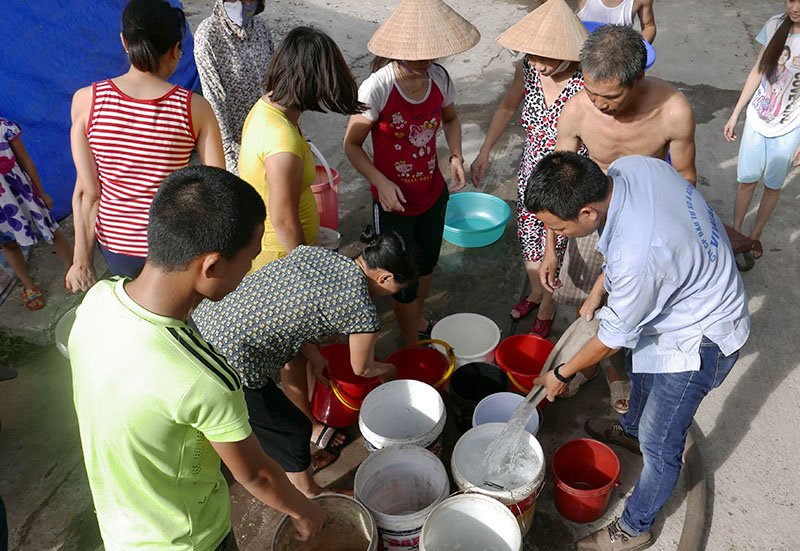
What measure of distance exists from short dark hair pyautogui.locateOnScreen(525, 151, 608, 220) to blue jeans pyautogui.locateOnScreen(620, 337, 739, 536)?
725mm

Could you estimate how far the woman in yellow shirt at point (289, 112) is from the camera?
102 inches

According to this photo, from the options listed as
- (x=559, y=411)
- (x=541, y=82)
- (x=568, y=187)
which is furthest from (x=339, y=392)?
(x=541, y=82)

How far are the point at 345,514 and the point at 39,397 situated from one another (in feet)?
7.41

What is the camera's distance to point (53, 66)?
491 centimetres

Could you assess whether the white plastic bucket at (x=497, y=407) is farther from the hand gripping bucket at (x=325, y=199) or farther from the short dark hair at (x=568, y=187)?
the hand gripping bucket at (x=325, y=199)

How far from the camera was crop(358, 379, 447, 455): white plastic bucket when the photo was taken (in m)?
2.93

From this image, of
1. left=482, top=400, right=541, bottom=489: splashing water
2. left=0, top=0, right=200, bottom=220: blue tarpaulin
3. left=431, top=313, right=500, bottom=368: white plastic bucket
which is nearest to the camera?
left=482, top=400, right=541, bottom=489: splashing water

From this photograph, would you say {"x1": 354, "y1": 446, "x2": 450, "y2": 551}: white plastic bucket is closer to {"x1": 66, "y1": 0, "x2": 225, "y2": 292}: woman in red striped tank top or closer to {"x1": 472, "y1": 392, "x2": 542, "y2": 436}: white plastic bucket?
{"x1": 472, "y1": 392, "x2": 542, "y2": 436}: white plastic bucket

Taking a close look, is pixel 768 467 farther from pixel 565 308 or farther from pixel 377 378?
pixel 377 378

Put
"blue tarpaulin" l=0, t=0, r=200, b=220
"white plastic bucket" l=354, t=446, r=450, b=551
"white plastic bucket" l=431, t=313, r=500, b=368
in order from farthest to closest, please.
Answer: "blue tarpaulin" l=0, t=0, r=200, b=220, "white plastic bucket" l=431, t=313, r=500, b=368, "white plastic bucket" l=354, t=446, r=450, b=551

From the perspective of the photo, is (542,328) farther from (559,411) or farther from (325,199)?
(325,199)

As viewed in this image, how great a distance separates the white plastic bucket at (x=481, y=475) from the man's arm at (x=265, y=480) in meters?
0.71

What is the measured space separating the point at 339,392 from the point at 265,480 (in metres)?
1.37

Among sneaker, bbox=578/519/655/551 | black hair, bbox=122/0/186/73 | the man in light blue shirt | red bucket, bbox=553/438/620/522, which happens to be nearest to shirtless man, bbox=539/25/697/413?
the man in light blue shirt
